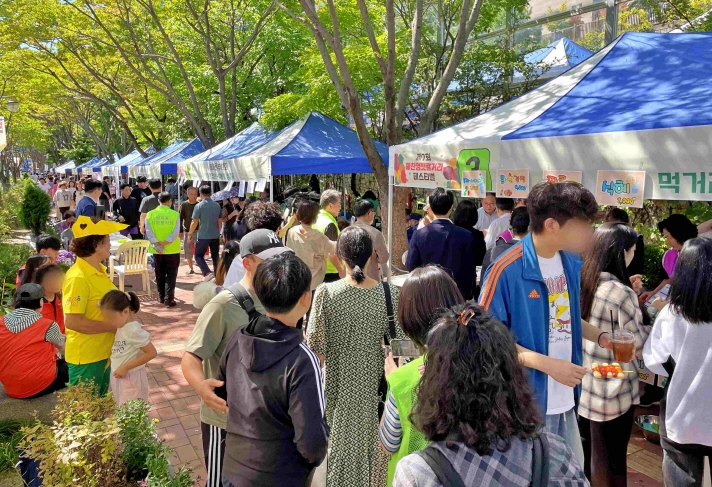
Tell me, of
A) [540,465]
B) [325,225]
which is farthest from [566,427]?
[325,225]

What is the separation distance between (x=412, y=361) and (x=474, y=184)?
12.0 ft

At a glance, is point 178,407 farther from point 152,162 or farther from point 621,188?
point 152,162

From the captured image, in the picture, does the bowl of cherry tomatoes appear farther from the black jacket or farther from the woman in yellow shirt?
the black jacket

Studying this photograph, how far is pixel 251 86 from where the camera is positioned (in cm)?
1792

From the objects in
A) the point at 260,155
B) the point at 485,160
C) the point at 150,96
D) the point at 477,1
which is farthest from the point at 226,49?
the point at 485,160

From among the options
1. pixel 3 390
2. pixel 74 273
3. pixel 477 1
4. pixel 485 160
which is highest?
pixel 477 1

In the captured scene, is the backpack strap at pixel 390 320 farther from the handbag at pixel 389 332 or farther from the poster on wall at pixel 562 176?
the poster on wall at pixel 562 176

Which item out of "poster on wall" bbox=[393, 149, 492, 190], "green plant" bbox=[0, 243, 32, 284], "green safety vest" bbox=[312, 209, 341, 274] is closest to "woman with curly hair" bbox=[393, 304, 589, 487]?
"poster on wall" bbox=[393, 149, 492, 190]

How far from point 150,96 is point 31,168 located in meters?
78.5

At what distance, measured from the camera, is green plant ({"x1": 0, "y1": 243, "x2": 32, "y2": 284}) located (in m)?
7.67

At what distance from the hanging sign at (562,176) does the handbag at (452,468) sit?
3.30 meters

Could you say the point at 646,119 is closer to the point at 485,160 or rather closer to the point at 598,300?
the point at 485,160

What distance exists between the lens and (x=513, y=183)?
4922 millimetres

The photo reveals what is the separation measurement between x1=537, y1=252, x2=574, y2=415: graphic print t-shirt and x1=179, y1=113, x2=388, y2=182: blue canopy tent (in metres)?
7.58
